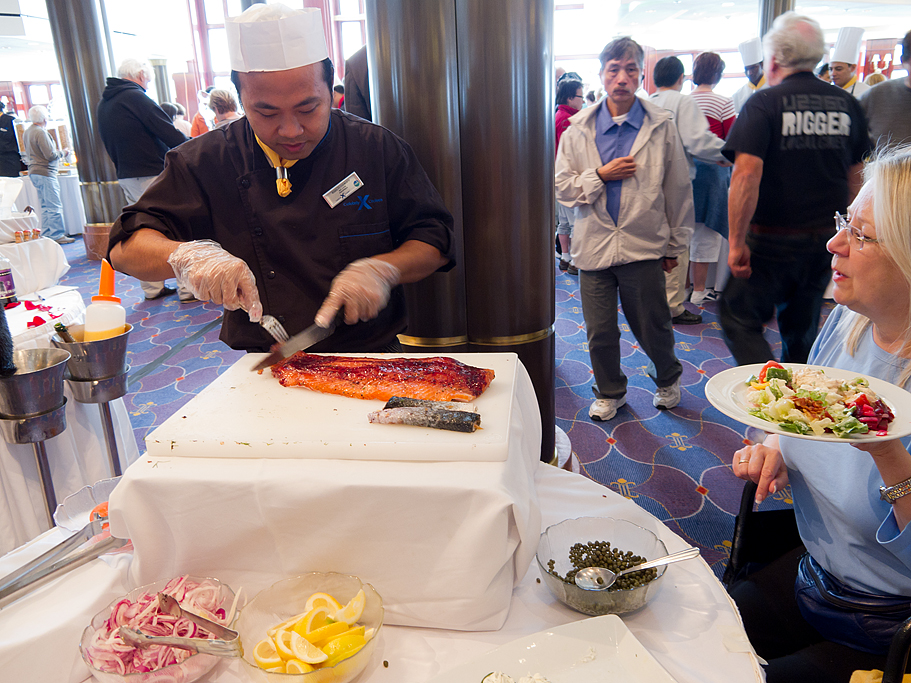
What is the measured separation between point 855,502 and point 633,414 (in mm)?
2328

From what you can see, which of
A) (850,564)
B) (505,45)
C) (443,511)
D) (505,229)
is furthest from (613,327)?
(443,511)

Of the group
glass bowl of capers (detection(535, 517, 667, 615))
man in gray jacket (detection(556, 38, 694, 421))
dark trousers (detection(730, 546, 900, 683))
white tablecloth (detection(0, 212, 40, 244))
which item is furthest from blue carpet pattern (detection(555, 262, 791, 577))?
white tablecloth (detection(0, 212, 40, 244))

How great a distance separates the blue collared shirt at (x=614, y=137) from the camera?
3111 mm

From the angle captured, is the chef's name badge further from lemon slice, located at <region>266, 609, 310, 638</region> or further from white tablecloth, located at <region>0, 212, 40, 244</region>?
white tablecloth, located at <region>0, 212, 40, 244</region>

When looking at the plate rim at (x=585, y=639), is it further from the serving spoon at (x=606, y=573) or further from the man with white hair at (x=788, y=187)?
the man with white hair at (x=788, y=187)

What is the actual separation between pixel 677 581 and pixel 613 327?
2.41 m

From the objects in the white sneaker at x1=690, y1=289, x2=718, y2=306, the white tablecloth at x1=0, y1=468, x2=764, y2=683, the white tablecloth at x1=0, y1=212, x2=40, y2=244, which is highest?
the white tablecloth at x1=0, y1=212, x2=40, y2=244

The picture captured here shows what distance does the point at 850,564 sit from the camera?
4.26 feet

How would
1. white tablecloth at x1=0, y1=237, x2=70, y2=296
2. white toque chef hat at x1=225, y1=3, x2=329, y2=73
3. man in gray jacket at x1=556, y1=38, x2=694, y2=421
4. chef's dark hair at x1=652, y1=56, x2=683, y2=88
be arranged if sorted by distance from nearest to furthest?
1. white toque chef hat at x1=225, y1=3, x2=329, y2=73
2. white tablecloth at x1=0, y1=237, x2=70, y2=296
3. man in gray jacket at x1=556, y1=38, x2=694, y2=421
4. chef's dark hair at x1=652, y1=56, x2=683, y2=88

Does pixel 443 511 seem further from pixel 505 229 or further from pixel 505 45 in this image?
pixel 505 45

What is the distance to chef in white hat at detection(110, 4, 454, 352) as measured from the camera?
1.60 meters

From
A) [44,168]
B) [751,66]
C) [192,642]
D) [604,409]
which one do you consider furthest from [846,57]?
[44,168]

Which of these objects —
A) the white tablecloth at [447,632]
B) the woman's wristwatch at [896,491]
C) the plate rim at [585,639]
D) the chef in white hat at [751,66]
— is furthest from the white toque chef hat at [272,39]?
the chef in white hat at [751,66]

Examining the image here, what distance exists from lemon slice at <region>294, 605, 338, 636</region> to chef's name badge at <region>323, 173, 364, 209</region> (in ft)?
3.78
